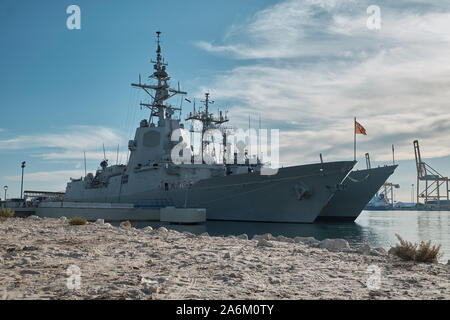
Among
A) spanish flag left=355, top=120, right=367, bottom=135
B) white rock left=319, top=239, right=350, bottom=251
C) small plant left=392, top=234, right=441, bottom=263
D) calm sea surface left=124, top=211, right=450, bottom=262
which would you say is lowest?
calm sea surface left=124, top=211, right=450, bottom=262

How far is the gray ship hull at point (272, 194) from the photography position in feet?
76.3

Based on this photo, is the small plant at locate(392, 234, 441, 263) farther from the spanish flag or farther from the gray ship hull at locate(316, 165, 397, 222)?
the gray ship hull at locate(316, 165, 397, 222)

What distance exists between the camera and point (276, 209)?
24.4 meters

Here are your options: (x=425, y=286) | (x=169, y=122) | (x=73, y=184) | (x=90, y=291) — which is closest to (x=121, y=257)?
(x=90, y=291)

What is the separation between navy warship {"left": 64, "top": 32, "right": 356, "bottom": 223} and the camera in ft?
76.8

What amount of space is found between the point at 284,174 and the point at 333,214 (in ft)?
32.4

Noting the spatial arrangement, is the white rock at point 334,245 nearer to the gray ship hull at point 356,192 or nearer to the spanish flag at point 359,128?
the spanish flag at point 359,128

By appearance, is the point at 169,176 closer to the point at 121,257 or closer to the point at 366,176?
the point at 366,176

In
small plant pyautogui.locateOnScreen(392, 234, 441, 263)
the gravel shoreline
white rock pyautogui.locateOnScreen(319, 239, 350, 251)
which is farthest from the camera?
white rock pyautogui.locateOnScreen(319, 239, 350, 251)

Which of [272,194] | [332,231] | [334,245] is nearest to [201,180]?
[272,194]

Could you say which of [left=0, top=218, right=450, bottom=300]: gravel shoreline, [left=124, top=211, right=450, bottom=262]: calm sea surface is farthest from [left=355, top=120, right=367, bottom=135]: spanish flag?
[left=0, top=218, right=450, bottom=300]: gravel shoreline

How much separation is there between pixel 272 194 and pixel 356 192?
10.8 m

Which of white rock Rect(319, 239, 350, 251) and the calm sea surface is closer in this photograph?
white rock Rect(319, 239, 350, 251)

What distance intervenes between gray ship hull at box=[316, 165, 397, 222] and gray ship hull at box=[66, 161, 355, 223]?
7201mm
